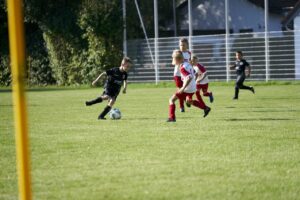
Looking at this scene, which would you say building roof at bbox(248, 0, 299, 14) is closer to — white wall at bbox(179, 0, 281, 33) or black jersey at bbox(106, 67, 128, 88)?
white wall at bbox(179, 0, 281, 33)

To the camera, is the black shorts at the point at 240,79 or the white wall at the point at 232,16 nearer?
the black shorts at the point at 240,79

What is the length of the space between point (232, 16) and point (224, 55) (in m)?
9.88

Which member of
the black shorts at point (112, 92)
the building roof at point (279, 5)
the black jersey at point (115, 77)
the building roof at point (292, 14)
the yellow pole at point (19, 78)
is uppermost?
the building roof at point (279, 5)

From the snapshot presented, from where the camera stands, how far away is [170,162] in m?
8.25

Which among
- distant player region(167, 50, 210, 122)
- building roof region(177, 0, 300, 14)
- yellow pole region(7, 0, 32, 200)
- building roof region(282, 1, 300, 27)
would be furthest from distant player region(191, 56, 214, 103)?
building roof region(177, 0, 300, 14)

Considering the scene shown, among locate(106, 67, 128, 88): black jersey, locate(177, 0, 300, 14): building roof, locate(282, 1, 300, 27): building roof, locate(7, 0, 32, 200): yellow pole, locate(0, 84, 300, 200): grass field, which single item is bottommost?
locate(0, 84, 300, 200): grass field

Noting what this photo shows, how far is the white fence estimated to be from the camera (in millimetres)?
33906

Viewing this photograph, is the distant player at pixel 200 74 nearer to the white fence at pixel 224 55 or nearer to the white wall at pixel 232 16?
the white fence at pixel 224 55

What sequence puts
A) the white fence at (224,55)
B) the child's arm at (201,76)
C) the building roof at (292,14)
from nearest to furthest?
the child's arm at (201,76), the white fence at (224,55), the building roof at (292,14)

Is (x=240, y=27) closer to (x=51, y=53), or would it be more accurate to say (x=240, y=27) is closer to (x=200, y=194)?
(x=51, y=53)

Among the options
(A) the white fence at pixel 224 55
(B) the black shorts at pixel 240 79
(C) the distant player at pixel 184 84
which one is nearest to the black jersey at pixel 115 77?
(C) the distant player at pixel 184 84

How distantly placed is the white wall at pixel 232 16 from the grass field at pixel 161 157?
29559 mm

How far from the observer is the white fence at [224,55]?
111ft

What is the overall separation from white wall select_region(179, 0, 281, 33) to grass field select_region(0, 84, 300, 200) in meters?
29.6
